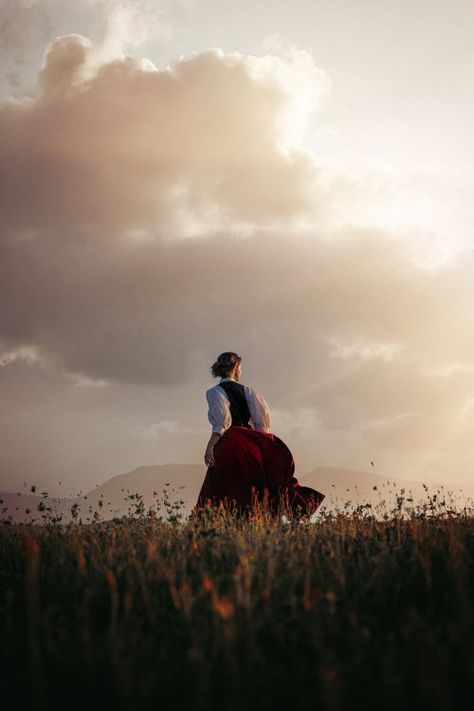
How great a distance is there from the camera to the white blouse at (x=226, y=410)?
27.7ft

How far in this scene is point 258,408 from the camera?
884cm

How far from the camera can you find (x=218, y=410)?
847 centimetres

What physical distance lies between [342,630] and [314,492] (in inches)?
217

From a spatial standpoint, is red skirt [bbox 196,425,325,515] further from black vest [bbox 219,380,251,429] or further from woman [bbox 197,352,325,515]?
black vest [bbox 219,380,251,429]

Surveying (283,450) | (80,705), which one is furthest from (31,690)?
(283,450)

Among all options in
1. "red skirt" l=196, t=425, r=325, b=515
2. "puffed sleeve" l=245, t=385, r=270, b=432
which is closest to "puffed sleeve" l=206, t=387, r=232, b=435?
"red skirt" l=196, t=425, r=325, b=515

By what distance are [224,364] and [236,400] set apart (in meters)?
0.60

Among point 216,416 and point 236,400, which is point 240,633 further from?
point 236,400

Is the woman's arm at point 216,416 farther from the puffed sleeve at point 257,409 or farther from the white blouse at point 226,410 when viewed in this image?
the puffed sleeve at point 257,409

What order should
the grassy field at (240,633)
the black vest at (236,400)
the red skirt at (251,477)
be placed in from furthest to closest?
1. the black vest at (236,400)
2. the red skirt at (251,477)
3. the grassy field at (240,633)

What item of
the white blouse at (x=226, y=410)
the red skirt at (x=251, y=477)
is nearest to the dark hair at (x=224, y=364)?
the white blouse at (x=226, y=410)

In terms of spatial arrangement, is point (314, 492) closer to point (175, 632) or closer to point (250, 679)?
point (175, 632)

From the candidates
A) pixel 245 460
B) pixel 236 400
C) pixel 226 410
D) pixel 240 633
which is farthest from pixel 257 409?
pixel 240 633

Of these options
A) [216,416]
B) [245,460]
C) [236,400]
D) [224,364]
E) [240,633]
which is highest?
[224,364]
